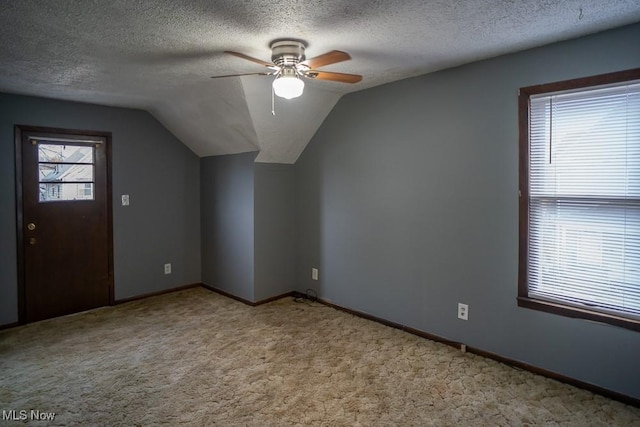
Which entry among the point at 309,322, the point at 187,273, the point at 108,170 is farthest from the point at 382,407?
the point at 108,170

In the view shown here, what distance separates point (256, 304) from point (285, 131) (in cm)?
195

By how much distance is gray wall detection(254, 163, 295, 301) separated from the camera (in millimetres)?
4148

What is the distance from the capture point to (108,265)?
4195 mm

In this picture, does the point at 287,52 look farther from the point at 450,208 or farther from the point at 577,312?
the point at 577,312

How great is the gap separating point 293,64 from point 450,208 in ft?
5.61

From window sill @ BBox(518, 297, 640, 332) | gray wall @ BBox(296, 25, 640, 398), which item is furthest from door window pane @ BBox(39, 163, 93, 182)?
window sill @ BBox(518, 297, 640, 332)

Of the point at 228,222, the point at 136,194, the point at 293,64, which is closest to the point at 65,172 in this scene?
the point at 136,194

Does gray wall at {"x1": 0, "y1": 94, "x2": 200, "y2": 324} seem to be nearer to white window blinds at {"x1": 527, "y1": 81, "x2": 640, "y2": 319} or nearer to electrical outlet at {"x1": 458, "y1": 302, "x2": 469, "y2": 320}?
electrical outlet at {"x1": 458, "y1": 302, "x2": 469, "y2": 320}

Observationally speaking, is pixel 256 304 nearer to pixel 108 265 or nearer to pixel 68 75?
pixel 108 265

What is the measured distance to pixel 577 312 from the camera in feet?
8.04

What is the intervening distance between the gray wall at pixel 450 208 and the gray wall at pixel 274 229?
478mm

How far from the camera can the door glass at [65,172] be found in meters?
3.77

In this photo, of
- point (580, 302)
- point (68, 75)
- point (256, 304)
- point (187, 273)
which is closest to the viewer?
point (580, 302)

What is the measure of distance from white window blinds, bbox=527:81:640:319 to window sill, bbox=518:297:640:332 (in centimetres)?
4
